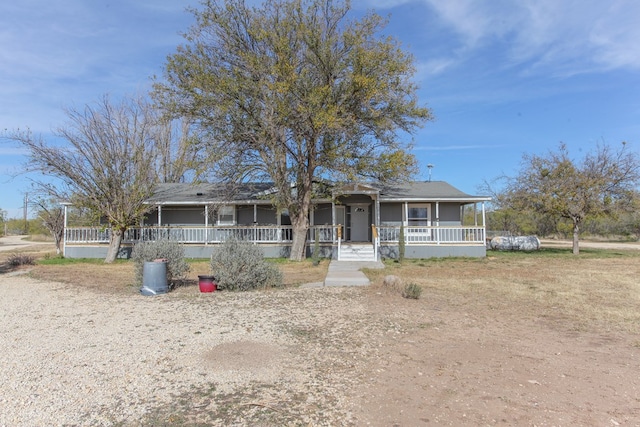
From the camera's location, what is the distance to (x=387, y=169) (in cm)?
1617

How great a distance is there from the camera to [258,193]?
19984 millimetres

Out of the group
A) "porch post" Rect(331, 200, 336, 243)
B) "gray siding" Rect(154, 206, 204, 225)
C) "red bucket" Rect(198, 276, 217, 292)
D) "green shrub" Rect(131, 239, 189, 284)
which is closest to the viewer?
"red bucket" Rect(198, 276, 217, 292)

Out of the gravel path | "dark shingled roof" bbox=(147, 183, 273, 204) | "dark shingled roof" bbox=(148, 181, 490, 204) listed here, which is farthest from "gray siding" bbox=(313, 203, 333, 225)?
the gravel path

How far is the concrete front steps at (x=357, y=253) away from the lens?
18203mm

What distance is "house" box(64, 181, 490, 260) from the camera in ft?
64.8

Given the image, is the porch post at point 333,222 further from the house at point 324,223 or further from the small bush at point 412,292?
the small bush at point 412,292

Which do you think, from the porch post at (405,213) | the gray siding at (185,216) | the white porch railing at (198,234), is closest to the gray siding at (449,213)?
the porch post at (405,213)

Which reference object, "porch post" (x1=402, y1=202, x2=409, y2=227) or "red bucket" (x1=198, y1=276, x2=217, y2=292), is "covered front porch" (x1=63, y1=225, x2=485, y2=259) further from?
"red bucket" (x1=198, y1=276, x2=217, y2=292)

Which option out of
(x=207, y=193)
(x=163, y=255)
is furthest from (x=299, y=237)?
(x=163, y=255)

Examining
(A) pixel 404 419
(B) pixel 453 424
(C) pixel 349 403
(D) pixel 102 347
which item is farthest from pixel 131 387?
(B) pixel 453 424

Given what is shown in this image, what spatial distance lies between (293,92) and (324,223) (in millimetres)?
8031

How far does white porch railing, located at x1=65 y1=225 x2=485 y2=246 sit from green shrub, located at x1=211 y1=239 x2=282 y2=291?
9.46 meters

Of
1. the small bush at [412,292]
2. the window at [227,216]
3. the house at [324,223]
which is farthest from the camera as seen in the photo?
the window at [227,216]

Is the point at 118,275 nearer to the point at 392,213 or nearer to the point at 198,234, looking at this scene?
the point at 198,234
